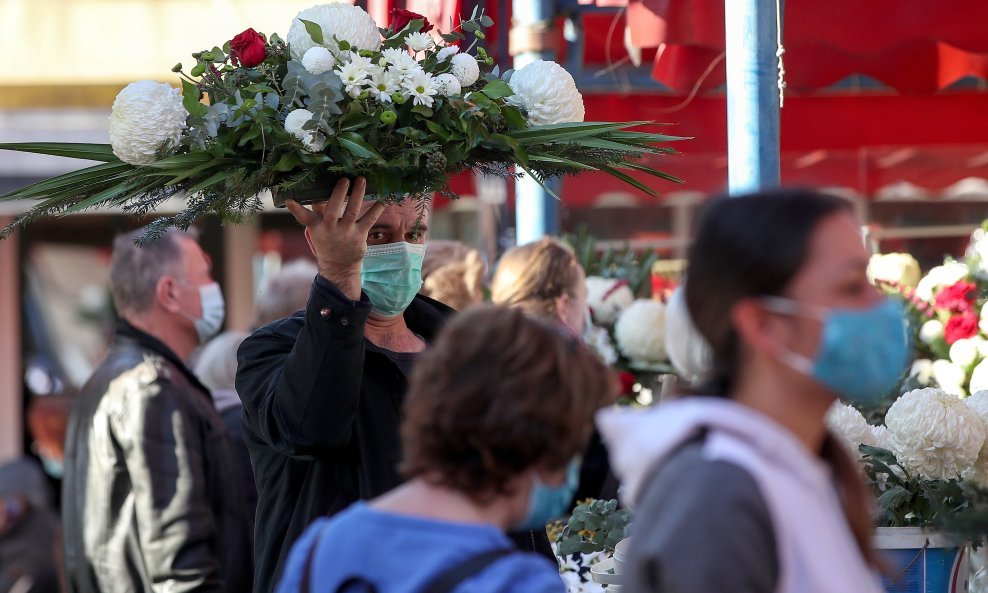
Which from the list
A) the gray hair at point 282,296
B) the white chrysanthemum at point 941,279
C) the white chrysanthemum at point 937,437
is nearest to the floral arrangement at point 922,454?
the white chrysanthemum at point 937,437

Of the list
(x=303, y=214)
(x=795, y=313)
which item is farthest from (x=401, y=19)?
(x=795, y=313)

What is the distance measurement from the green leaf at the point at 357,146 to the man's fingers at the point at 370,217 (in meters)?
0.14

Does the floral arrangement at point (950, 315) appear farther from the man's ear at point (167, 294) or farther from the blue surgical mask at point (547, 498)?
the man's ear at point (167, 294)

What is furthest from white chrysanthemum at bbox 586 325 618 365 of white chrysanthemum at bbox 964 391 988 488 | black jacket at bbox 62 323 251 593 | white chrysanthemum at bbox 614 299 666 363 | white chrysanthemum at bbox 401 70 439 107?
white chrysanthemum at bbox 401 70 439 107

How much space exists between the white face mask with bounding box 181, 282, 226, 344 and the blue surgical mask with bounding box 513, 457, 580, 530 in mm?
2668

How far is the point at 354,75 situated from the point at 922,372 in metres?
2.05

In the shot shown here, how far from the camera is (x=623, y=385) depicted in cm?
420

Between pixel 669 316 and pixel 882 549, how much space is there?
34.5 inches

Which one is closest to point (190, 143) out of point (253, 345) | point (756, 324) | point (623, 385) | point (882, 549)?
point (253, 345)

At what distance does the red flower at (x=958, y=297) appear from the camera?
376 centimetres

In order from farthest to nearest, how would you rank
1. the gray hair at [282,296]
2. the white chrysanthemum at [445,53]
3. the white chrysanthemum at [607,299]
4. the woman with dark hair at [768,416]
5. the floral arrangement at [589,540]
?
the gray hair at [282,296] → the white chrysanthemum at [607,299] → the floral arrangement at [589,540] → the white chrysanthemum at [445,53] → the woman with dark hair at [768,416]

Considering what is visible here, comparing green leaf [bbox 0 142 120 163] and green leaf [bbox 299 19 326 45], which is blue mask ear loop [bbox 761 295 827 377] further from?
green leaf [bbox 0 142 120 163]

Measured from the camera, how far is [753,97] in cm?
264

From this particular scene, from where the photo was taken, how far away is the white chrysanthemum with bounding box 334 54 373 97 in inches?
94.4
